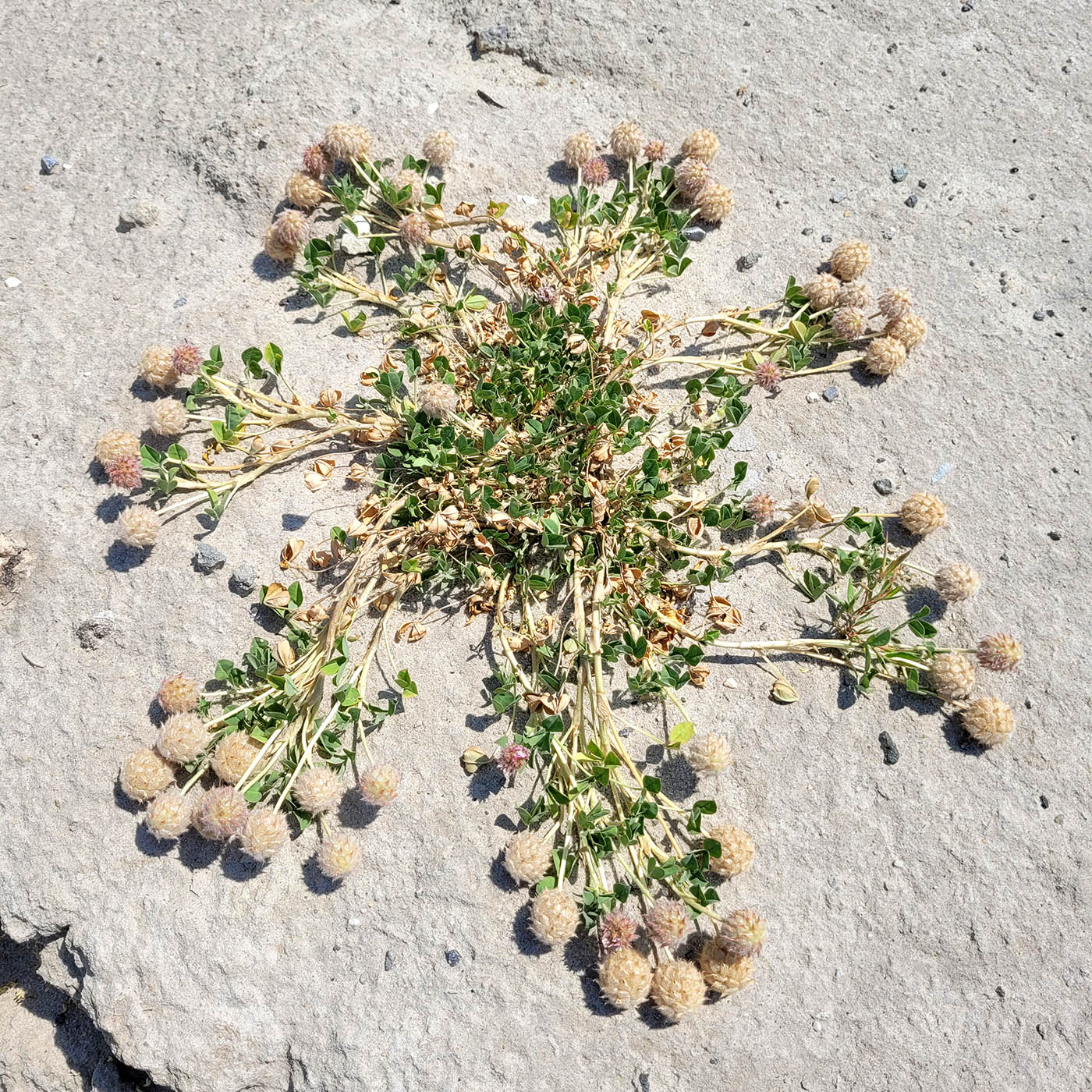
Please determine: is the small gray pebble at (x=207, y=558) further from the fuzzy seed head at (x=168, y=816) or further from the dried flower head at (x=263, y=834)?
the dried flower head at (x=263, y=834)

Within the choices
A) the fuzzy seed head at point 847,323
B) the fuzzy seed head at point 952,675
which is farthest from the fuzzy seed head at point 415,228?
the fuzzy seed head at point 952,675

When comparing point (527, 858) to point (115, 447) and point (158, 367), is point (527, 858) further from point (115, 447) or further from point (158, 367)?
point (158, 367)

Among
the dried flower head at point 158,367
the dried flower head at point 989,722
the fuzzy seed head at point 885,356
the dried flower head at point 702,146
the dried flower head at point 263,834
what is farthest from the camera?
the dried flower head at point 702,146

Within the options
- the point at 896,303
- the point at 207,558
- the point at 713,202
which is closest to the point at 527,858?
the point at 207,558

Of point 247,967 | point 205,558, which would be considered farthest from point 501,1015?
point 205,558

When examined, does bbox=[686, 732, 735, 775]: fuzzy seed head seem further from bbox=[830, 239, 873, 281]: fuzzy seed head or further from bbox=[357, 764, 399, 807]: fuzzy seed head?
bbox=[830, 239, 873, 281]: fuzzy seed head

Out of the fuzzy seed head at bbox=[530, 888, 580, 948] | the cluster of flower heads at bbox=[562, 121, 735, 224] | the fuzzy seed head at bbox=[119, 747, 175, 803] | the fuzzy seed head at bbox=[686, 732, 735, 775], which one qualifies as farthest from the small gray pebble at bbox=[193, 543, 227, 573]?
the cluster of flower heads at bbox=[562, 121, 735, 224]
